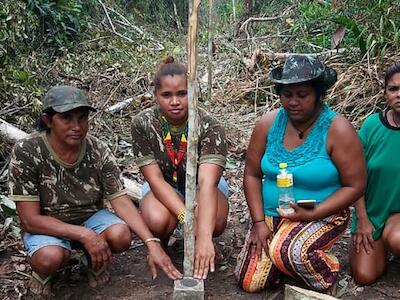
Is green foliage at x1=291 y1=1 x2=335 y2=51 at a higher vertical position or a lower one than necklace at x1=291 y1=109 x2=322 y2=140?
higher

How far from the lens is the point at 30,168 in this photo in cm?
280

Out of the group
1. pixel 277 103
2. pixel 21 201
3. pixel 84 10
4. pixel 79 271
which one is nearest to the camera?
pixel 21 201

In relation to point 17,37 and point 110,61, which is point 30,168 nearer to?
point 17,37

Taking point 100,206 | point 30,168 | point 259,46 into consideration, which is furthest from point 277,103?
point 30,168

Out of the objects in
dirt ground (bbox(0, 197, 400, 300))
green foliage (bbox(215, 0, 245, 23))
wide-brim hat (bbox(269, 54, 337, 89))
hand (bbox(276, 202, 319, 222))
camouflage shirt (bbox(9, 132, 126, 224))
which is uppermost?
green foliage (bbox(215, 0, 245, 23))

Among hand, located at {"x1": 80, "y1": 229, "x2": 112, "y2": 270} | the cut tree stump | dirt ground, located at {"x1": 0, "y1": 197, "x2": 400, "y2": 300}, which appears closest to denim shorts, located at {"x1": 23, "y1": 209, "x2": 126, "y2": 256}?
hand, located at {"x1": 80, "y1": 229, "x2": 112, "y2": 270}

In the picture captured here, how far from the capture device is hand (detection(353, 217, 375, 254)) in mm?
3047

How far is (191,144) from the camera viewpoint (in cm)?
239

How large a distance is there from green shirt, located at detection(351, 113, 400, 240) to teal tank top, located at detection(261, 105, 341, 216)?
0.33 m

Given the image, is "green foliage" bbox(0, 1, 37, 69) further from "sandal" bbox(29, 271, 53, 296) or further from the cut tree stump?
the cut tree stump

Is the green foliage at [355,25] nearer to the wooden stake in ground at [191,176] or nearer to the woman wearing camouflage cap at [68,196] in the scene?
the woman wearing camouflage cap at [68,196]

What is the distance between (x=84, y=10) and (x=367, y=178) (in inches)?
266

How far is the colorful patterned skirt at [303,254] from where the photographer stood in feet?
9.11

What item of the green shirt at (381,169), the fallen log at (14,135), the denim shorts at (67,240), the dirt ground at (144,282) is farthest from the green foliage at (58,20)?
the green shirt at (381,169)
